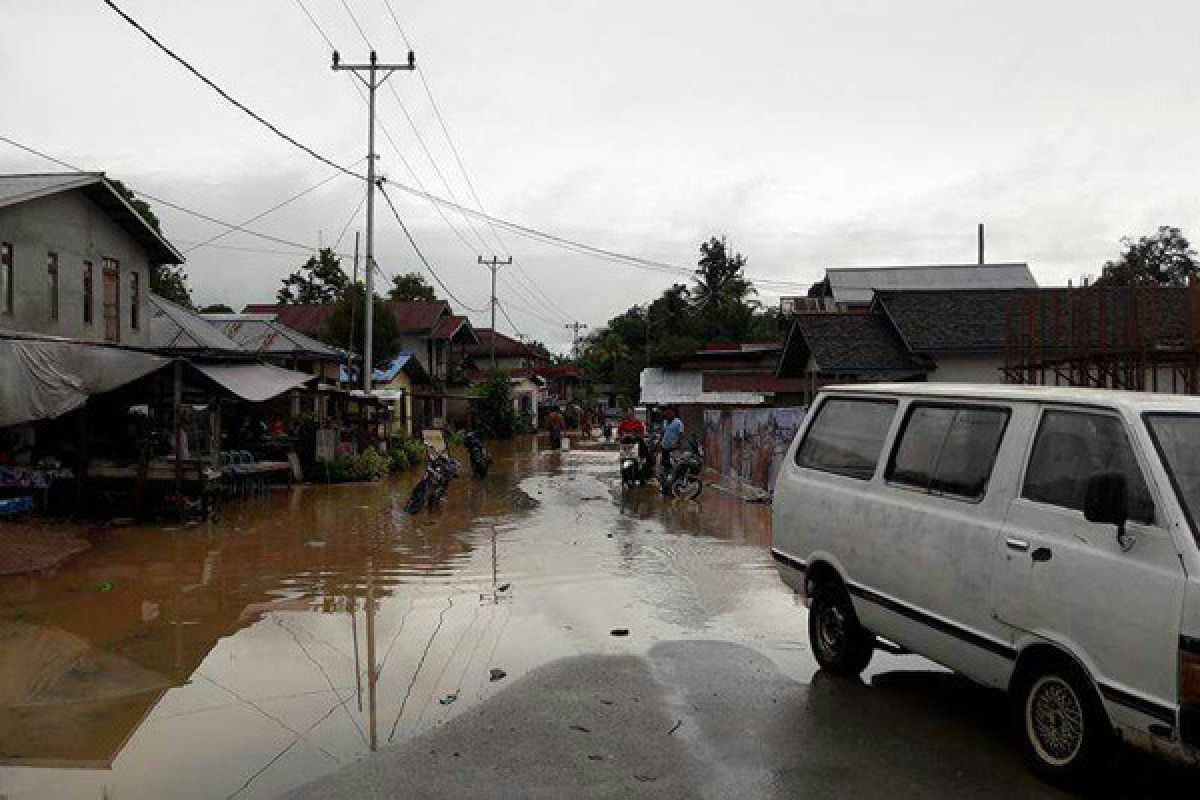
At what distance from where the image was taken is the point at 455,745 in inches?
205

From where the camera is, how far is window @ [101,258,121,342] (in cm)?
2177

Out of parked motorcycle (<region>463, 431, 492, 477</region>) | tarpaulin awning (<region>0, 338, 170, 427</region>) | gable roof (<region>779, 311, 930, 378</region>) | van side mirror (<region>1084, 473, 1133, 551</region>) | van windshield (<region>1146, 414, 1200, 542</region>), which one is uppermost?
gable roof (<region>779, 311, 930, 378</region>)

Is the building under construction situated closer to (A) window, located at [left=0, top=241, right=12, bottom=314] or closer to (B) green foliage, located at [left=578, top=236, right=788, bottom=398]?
(A) window, located at [left=0, top=241, right=12, bottom=314]

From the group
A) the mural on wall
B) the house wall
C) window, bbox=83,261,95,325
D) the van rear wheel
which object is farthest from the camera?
the house wall

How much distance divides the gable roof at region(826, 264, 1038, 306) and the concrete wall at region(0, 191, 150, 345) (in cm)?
2814

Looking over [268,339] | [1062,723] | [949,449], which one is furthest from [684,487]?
[268,339]

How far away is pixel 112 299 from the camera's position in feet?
72.5

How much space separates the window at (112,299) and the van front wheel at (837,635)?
19.9 meters

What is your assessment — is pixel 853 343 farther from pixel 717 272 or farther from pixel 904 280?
pixel 717 272

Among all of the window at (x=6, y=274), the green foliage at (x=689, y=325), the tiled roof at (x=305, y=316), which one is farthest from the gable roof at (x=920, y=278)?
the window at (x=6, y=274)

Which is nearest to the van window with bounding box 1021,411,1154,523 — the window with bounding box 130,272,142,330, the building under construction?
the building under construction

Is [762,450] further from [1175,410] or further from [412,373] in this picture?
[412,373]

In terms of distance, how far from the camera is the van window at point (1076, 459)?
4391mm

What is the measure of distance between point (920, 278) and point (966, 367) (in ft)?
68.5
